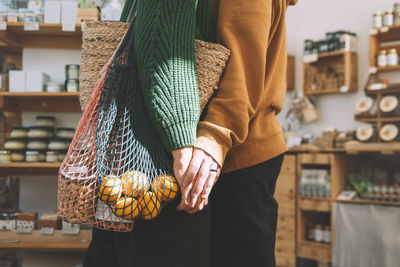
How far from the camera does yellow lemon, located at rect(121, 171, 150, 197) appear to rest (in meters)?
0.57

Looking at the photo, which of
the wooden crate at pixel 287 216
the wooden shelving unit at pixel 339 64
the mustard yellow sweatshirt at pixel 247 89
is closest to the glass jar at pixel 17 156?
the wooden crate at pixel 287 216

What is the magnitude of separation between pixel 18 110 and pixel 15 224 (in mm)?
904

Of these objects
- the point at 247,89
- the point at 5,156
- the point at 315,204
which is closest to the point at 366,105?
the point at 315,204

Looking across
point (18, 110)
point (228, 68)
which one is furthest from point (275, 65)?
point (18, 110)

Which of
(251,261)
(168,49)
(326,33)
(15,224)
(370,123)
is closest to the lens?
(168,49)

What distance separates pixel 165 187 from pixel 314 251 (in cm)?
336

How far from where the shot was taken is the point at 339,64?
4.32 m

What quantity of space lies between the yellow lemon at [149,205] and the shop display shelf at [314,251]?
3.34 m

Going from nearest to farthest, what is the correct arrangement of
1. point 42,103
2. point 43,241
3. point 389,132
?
1. point 43,241
2. point 42,103
3. point 389,132

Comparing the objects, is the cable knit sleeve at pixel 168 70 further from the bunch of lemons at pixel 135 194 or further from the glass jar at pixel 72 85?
the glass jar at pixel 72 85

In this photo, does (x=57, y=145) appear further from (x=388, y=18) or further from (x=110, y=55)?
(x=388, y=18)

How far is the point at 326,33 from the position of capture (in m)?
4.22

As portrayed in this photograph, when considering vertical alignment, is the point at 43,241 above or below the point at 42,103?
below

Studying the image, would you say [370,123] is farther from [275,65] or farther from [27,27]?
[275,65]
